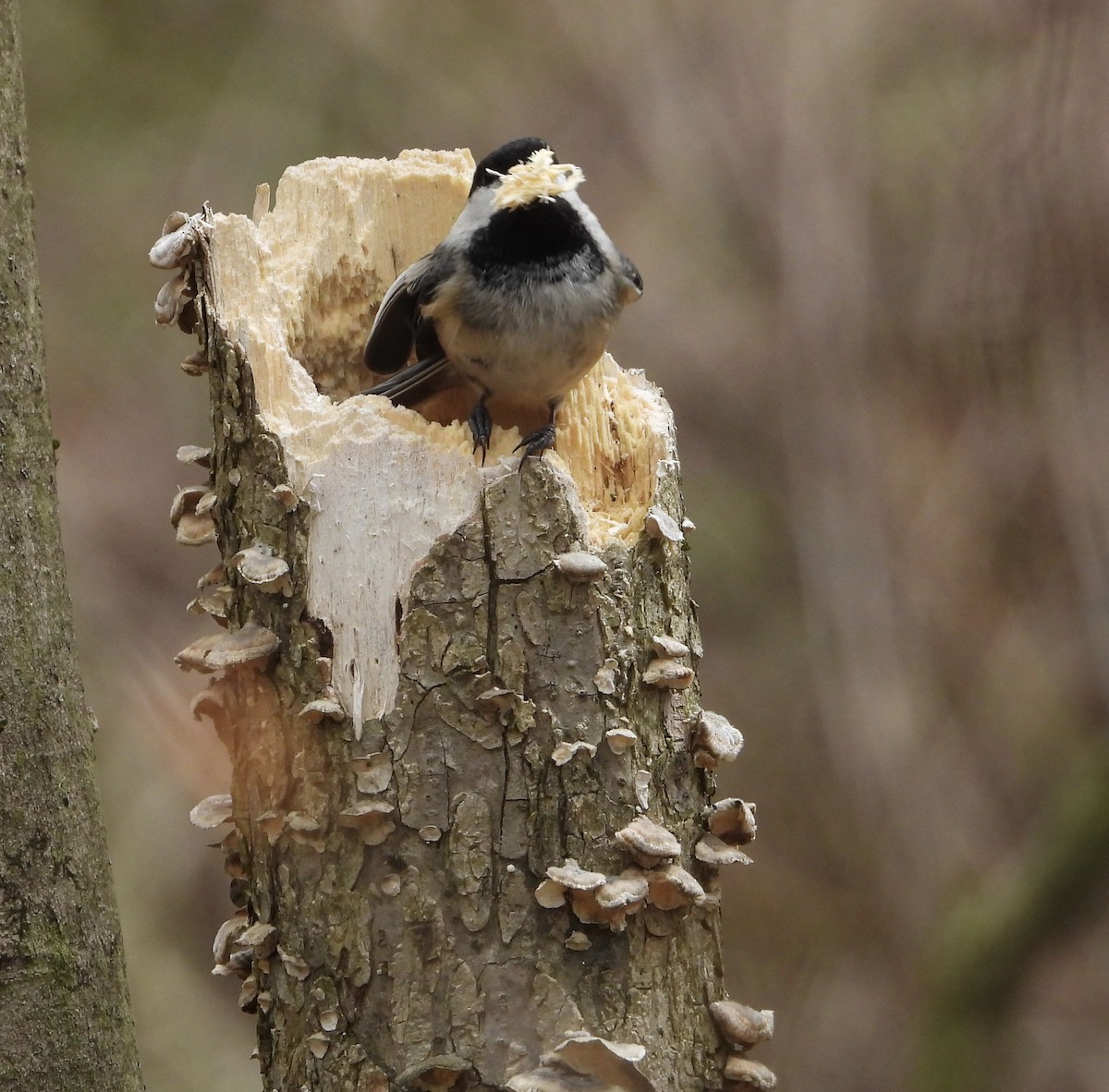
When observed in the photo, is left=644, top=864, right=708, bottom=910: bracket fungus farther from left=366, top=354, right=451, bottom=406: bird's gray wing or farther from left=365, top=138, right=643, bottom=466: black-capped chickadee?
left=366, top=354, right=451, bottom=406: bird's gray wing

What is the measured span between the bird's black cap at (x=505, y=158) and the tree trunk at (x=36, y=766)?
0.64 metres

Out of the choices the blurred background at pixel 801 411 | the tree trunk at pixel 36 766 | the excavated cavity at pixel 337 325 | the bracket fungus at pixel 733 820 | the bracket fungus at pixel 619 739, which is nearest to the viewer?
the tree trunk at pixel 36 766

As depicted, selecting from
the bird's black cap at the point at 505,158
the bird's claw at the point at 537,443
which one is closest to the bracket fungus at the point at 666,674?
the bird's claw at the point at 537,443

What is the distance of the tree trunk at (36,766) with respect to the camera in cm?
130

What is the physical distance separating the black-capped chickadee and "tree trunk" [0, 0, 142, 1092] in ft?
1.89

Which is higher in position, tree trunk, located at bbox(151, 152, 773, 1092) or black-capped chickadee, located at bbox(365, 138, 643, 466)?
black-capped chickadee, located at bbox(365, 138, 643, 466)

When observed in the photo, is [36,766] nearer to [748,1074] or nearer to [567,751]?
[567,751]

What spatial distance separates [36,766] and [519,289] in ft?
2.97

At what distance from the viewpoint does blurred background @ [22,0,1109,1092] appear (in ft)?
10.4

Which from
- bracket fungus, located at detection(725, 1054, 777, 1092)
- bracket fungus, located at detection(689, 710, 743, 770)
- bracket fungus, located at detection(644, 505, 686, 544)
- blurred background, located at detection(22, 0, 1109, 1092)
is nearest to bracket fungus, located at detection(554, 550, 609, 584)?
bracket fungus, located at detection(644, 505, 686, 544)

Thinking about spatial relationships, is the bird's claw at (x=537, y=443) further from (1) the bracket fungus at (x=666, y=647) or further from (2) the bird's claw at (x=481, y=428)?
(1) the bracket fungus at (x=666, y=647)

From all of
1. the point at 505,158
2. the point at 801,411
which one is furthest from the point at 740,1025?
the point at 801,411

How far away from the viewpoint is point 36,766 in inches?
52.0

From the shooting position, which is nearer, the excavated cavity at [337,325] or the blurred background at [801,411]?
the excavated cavity at [337,325]
